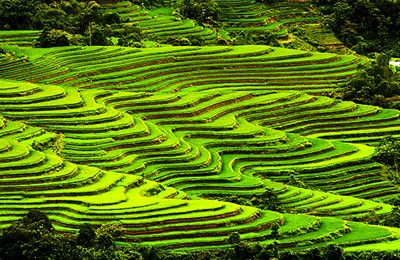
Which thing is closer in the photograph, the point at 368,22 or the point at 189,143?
the point at 189,143

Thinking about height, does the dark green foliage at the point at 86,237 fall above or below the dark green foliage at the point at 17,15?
above

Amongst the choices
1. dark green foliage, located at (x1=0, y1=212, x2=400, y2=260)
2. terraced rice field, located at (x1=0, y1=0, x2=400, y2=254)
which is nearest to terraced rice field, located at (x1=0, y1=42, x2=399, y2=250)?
terraced rice field, located at (x1=0, y1=0, x2=400, y2=254)

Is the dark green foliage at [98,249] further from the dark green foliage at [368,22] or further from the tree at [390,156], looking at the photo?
the dark green foliage at [368,22]

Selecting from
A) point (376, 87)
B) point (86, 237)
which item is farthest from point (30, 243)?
point (376, 87)

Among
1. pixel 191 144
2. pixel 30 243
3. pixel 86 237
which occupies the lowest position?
pixel 191 144

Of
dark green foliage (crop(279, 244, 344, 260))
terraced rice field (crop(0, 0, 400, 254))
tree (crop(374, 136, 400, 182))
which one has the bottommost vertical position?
tree (crop(374, 136, 400, 182))

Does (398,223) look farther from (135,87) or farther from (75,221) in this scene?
(135,87)

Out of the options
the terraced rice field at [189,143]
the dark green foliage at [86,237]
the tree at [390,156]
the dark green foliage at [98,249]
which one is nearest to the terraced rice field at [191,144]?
the terraced rice field at [189,143]

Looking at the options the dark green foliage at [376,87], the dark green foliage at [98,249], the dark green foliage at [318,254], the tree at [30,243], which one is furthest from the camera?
the dark green foliage at [376,87]

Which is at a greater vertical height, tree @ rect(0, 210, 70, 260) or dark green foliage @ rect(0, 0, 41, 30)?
tree @ rect(0, 210, 70, 260)

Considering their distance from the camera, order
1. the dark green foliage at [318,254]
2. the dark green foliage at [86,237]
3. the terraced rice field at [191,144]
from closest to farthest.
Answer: the dark green foliage at [86,237]
the dark green foliage at [318,254]
the terraced rice field at [191,144]

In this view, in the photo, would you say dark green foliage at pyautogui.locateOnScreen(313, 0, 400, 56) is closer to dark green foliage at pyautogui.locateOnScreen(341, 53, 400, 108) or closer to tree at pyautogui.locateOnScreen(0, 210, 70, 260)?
dark green foliage at pyautogui.locateOnScreen(341, 53, 400, 108)

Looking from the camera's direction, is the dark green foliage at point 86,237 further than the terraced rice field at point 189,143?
No

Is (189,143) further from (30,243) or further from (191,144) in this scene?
(30,243)
